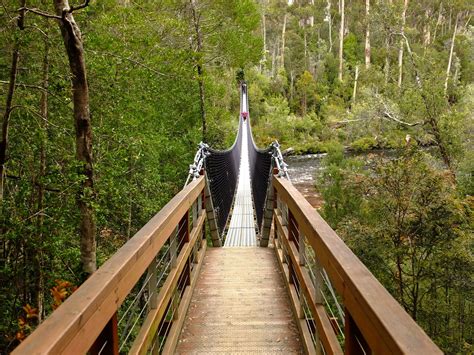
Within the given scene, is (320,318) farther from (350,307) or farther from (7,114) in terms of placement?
(7,114)

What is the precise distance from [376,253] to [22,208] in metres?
5.39

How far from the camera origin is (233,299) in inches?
99.0

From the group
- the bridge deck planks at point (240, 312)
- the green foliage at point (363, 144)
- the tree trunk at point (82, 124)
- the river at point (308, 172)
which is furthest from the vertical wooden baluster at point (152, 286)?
the green foliage at point (363, 144)

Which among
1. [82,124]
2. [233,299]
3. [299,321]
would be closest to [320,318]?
[299,321]

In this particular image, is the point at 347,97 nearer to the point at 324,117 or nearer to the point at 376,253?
the point at 324,117

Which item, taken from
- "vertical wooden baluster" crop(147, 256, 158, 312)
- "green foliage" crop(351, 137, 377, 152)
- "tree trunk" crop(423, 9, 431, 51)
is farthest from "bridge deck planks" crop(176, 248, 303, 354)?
"tree trunk" crop(423, 9, 431, 51)

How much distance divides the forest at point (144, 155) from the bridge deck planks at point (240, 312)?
3.31 ft

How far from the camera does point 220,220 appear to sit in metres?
4.93

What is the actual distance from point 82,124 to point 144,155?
353 centimetres

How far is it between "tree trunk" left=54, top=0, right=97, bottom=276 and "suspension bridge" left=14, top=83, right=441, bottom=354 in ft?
2.56

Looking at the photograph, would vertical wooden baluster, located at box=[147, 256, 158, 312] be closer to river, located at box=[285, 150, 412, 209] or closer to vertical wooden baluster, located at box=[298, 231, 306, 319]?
vertical wooden baluster, located at box=[298, 231, 306, 319]

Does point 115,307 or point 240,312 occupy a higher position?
point 115,307

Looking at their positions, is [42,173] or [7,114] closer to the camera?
[7,114]

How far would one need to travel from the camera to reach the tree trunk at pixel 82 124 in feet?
9.36
